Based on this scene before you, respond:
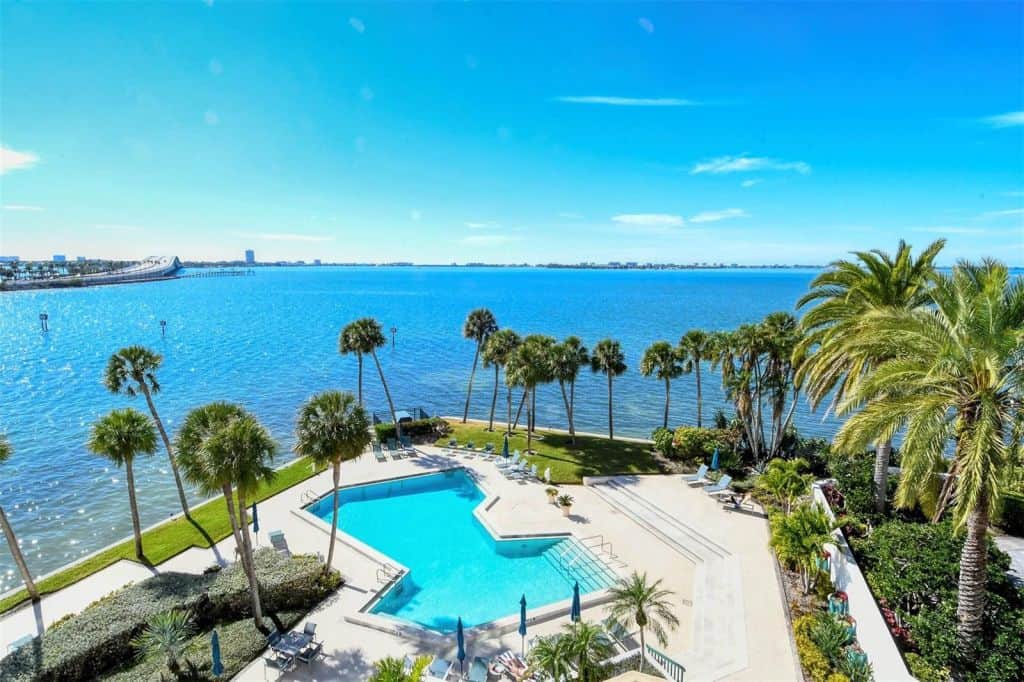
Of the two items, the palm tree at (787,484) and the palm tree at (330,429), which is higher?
the palm tree at (330,429)

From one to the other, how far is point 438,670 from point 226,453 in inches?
323

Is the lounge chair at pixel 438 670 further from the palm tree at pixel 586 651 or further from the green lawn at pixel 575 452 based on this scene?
the green lawn at pixel 575 452

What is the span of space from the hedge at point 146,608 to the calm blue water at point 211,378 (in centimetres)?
1088

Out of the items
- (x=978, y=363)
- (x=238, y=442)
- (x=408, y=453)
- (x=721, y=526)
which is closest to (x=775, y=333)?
(x=721, y=526)

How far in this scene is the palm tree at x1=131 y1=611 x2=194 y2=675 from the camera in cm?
1237

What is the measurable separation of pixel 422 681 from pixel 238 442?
26.4 feet

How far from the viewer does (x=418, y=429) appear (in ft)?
111

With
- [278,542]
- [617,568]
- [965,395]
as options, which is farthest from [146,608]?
[965,395]

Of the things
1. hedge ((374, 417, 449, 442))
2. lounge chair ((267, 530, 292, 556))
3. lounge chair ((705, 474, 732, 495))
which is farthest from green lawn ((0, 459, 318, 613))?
lounge chair ((705, 474, 732, 495))

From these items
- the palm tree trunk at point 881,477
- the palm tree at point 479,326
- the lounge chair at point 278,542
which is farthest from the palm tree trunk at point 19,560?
the palm tree trunk at point 881,477

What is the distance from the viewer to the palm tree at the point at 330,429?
15812 millimetres

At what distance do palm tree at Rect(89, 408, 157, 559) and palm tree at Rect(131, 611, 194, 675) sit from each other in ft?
22.8

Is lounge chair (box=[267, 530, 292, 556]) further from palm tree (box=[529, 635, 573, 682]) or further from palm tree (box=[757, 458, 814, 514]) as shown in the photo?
palm tree (box=[757, 458, 814, 514])

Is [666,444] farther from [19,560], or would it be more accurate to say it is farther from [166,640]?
[19,560]
